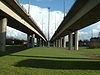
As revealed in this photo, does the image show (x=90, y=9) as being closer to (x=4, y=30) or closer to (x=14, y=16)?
(x=14, y=16)

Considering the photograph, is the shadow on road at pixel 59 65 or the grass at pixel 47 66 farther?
the shadow on road at pixel 59 65

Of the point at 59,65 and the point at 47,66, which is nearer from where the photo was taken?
the point at 47,66

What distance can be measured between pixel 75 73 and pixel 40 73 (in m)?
2.36

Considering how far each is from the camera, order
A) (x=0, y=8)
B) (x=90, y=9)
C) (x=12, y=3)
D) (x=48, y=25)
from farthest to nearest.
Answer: (x=48, y=25) < (x=12, y=3) < (x=0, y=8) < (x=90, y=9)

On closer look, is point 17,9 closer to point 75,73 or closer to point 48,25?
point 75,73

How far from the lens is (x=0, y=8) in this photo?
29797 mm

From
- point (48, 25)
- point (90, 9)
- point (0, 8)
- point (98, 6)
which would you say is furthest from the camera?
point (48, 25)

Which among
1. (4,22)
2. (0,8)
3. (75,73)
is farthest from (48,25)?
(75,73)

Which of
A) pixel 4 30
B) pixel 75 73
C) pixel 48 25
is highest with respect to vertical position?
pixel 48 25

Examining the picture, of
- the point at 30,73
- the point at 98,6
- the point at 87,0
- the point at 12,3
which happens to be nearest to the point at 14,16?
the point at 12,3

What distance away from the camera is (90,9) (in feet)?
81.8

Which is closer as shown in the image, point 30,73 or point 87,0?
point 30,73

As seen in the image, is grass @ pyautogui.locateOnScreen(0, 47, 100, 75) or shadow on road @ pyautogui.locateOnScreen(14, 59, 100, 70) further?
shadow on road @ pyautogui.locateOnScreen(14, 59, 100, 70)

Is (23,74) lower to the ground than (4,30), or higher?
lower
